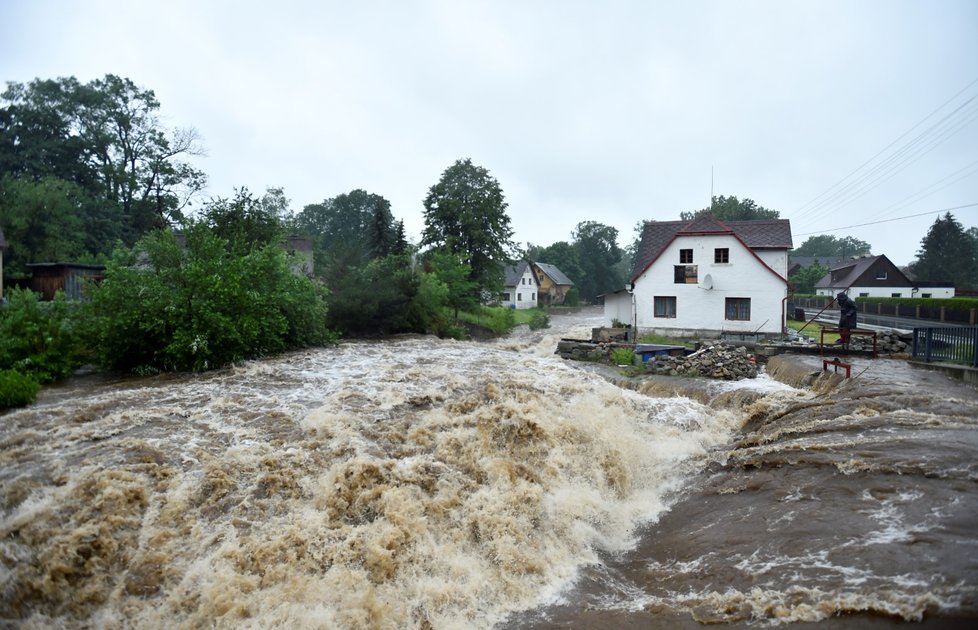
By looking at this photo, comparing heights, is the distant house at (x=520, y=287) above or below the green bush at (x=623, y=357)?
above

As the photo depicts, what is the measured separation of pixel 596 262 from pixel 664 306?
61.3 metres

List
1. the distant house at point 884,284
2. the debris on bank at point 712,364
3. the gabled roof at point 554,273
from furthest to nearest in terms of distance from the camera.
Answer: the gabled roof at point 554,273 < the distant house at point 884,284 < the debris on bank at point 712,364

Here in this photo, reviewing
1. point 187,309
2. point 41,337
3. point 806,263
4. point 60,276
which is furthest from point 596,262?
point 41,337

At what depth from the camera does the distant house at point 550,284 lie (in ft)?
238

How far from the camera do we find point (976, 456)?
7363 millimetres

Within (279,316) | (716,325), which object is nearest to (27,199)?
(279,316)

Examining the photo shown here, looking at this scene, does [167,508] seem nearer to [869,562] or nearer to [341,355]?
[869,562]

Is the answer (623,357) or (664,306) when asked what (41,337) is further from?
(664,306)

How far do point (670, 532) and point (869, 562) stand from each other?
2889 mm

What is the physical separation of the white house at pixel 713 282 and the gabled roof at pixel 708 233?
47mm

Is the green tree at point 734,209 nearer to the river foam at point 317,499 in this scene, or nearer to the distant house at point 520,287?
the distant house at point 520,287

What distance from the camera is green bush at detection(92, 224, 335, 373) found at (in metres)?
15.2

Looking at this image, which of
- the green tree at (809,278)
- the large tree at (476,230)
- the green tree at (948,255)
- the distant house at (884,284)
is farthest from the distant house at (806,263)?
the large tree at (476,230)

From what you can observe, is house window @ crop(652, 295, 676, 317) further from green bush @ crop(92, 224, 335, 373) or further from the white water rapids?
green bush @ crop(92, 224, 335, 373)
